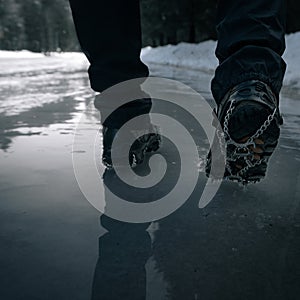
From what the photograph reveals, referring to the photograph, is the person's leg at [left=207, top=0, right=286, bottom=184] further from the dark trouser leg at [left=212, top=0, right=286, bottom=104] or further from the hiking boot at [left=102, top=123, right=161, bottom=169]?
the hiking boot at [left=102, top=123, right=161, bottom=169]

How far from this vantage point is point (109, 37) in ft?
5.10

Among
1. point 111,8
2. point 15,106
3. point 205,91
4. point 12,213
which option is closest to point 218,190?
point 12,213

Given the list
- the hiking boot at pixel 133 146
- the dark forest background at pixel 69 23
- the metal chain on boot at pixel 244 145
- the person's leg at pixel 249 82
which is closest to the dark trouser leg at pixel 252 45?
the person's leg at pixel 249 82

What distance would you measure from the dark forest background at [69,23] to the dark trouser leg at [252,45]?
14072 mm

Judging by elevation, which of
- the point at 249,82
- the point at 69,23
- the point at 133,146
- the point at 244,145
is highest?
the point at 249,82

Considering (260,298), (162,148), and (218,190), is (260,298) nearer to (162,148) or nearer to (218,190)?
(218,190)

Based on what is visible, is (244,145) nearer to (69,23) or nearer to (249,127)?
(249,127)

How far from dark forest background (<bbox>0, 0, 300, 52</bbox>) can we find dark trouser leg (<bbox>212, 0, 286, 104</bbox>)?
1407cm

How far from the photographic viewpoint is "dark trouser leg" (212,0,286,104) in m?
1.11

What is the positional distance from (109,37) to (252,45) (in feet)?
2.16

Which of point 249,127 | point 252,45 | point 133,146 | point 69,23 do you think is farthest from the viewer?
point 69,23

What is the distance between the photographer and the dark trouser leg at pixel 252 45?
3.63 ft

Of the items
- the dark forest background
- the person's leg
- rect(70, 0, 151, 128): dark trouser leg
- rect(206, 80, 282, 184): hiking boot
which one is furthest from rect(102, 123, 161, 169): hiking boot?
the dark forest background

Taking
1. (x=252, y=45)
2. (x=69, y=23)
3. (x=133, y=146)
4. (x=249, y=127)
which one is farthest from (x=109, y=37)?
(x=69, y=23)
